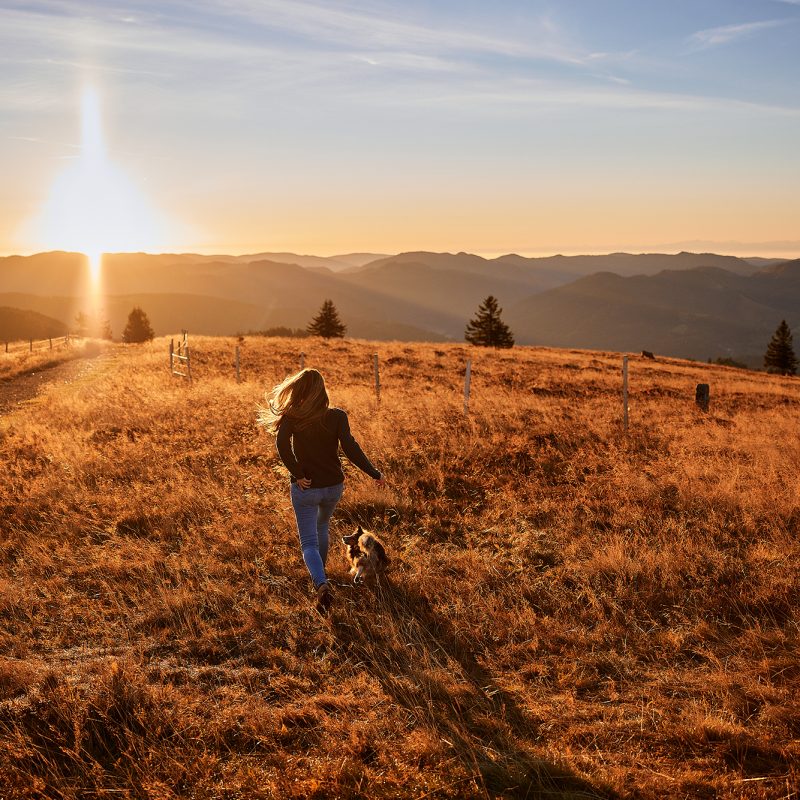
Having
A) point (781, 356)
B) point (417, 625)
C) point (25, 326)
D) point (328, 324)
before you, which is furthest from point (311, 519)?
point (25, 326)

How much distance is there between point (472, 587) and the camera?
571 cm

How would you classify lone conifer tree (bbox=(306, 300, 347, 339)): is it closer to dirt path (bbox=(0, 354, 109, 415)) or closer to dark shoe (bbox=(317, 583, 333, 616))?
dirt path (bbox=(0, 354, 109, 415))

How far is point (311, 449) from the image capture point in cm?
538

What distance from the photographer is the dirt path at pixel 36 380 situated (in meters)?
19.1

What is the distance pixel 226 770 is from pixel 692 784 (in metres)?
2.52

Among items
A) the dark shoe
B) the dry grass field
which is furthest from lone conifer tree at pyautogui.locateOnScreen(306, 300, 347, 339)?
the dark shoe

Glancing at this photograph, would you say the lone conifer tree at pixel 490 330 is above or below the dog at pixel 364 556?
above

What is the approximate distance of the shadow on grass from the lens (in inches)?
129

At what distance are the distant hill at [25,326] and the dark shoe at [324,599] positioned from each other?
199136 millimetres

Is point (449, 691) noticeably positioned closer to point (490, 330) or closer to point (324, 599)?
point (324, 599)

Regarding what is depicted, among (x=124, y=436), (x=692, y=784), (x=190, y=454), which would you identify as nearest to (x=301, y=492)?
(x=692, y=784)

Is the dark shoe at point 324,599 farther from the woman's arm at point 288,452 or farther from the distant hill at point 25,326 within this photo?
the distant hill at point 25,326

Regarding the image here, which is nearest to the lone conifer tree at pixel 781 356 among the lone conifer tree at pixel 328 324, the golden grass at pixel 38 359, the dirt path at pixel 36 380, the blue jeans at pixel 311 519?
the lone conifer tree at pixel 328 324

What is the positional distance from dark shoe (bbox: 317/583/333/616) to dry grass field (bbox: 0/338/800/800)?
149mm
